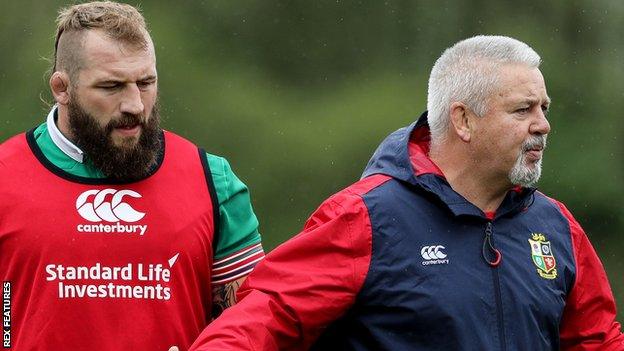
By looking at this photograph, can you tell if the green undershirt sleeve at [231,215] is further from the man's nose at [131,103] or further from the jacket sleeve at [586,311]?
the jacket sleeve at [586,311]

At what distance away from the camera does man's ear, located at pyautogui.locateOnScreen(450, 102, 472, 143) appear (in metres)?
4.66

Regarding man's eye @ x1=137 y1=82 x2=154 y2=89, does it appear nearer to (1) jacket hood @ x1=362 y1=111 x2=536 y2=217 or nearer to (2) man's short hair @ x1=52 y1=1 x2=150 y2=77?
(2) man's short hair @ x1=52 y1=1 x2=150 y2=77

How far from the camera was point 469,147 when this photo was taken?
4.65 meters

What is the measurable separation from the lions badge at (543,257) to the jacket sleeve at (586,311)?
0.13m

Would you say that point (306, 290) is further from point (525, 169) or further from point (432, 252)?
point (525, 169)

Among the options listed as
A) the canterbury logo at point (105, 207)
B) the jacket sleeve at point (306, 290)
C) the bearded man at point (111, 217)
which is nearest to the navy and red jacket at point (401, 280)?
the jacket sleeve at point (306, 290)

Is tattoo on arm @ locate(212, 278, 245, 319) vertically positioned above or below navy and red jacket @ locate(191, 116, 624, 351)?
below

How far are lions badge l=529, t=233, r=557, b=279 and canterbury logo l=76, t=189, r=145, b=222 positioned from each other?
3.64 feet

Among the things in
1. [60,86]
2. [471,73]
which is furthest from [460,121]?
[60,86]

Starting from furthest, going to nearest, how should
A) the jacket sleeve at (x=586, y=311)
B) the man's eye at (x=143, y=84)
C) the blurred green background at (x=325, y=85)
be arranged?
1. the blurred green background at (x=325, y=85)
2. the man's eye at (x=143, y=84)
3. the jacket sleeve at (x=586, y=311)

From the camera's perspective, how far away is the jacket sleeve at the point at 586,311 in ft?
15.7

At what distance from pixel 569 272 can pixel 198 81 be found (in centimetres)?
1244

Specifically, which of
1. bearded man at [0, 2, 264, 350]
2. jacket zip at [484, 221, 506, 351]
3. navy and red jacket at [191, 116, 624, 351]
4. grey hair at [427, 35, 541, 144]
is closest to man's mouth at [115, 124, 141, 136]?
bearded man at [0, 2, 264, 350]

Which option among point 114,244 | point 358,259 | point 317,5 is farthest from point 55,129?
point 317,5
